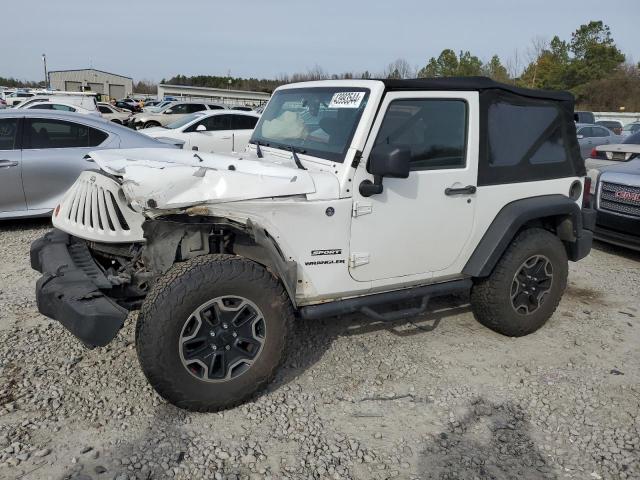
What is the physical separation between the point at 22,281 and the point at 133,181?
2820 mm

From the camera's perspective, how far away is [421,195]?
354cm

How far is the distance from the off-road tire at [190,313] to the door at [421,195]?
2.05 ft

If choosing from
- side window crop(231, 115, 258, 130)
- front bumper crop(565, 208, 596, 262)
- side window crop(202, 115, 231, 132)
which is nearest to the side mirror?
front bumper crop(565, 208, 596, 262)

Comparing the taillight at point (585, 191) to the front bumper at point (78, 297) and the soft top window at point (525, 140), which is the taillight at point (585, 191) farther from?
the front bumper at point (78, 297)

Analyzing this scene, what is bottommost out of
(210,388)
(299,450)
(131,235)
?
(299,450)

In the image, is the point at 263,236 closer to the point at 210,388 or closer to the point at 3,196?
the point at 210,388

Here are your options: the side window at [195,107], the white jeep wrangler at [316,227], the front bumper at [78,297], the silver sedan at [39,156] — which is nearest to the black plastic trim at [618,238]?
the white jeep wrangler at [316,227]

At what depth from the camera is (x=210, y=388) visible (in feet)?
10.00

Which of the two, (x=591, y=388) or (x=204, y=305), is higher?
(x=204, y=305)

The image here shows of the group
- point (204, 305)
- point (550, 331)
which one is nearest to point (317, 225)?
point (204, 305)

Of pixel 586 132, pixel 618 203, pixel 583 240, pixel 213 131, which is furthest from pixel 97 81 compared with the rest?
pixel 583 240

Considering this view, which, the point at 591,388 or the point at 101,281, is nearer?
the point at 101,281

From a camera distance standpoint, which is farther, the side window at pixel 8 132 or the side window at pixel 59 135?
the side window at pixel 59 135

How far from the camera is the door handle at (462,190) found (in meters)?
3.64
